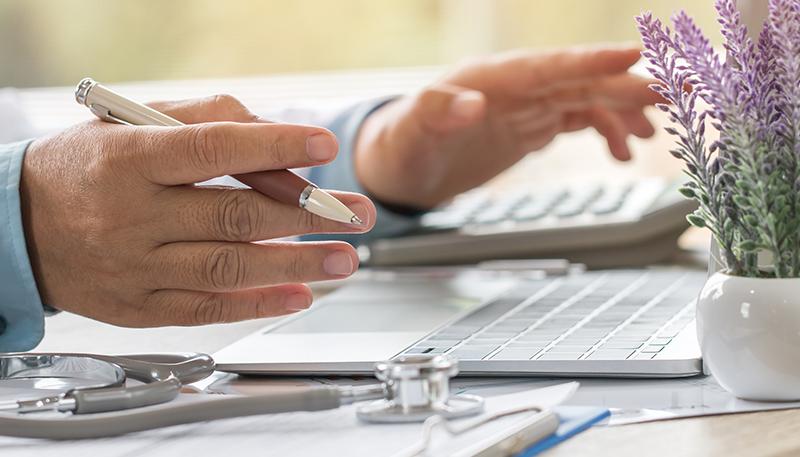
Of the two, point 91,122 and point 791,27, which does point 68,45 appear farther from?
point 791,27

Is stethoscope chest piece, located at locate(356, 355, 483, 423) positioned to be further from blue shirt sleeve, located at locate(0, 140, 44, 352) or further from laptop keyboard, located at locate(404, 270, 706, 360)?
blue shirt sleeve, located at locate(0, 140, 44, 352)

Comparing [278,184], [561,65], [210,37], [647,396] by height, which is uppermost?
[210,37]

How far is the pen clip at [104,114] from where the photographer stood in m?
0.61

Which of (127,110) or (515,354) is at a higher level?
(127,110)

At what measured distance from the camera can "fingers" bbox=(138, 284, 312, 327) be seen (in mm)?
639

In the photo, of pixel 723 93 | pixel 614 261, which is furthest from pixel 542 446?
pixel 614 261

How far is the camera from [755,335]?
19.1 inches

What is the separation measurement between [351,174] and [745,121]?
724 mm

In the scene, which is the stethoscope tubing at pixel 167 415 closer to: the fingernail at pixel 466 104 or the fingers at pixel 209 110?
the fingers at pixel 209 110

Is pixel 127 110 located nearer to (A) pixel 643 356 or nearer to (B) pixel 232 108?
(B) pixel 232 108

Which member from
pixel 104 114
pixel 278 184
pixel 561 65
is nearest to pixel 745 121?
pixel 278 184

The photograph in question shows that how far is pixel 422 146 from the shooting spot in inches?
43.5

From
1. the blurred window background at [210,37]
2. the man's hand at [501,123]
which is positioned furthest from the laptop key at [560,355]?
the blurred window background at [210,37]

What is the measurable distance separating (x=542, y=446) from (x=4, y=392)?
0.27 m
